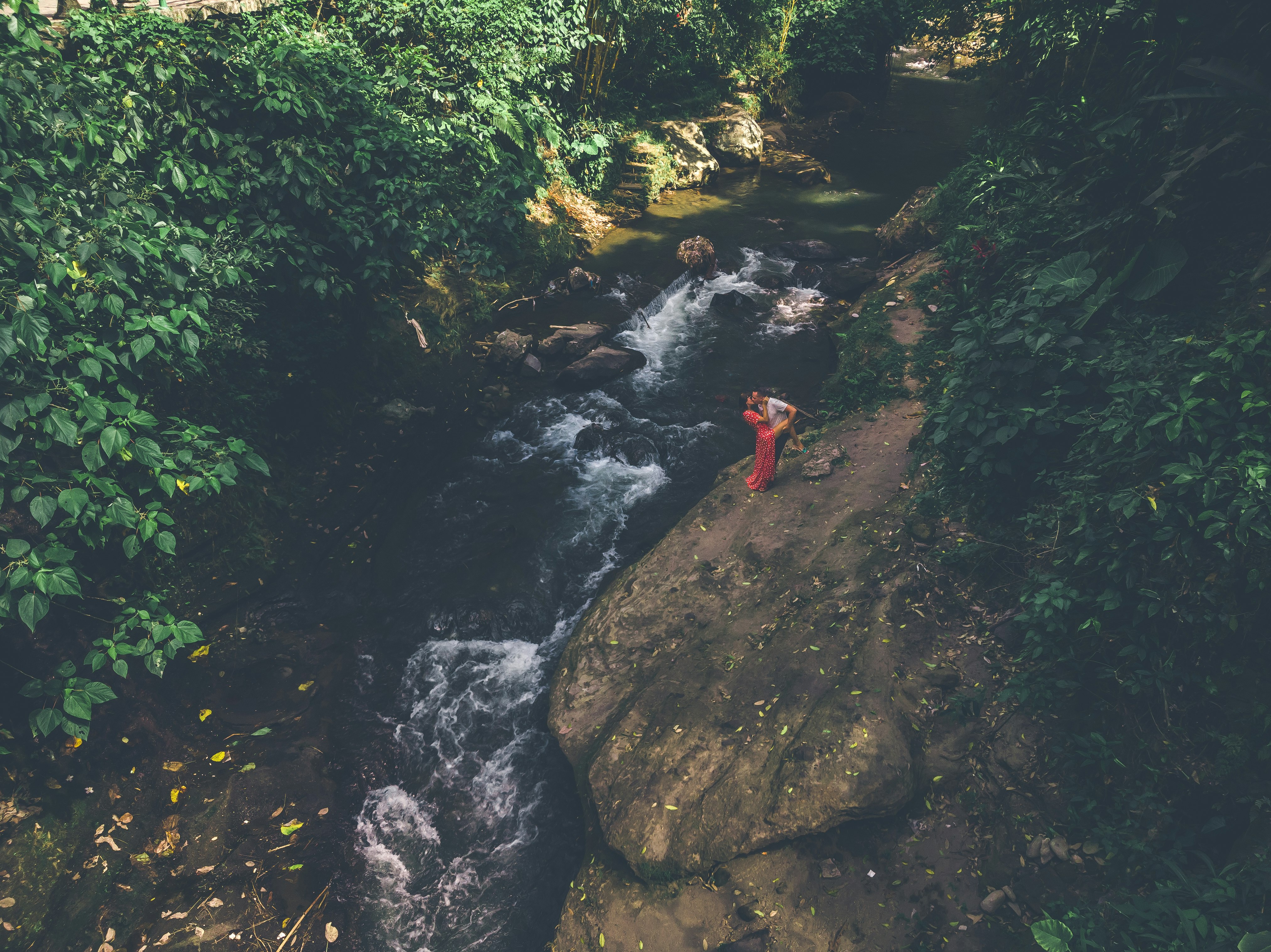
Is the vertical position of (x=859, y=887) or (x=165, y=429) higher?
(x=165, y=429)

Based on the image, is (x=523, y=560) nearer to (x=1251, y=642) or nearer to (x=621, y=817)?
(x=621, y=817)

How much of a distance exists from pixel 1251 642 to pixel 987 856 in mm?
2190

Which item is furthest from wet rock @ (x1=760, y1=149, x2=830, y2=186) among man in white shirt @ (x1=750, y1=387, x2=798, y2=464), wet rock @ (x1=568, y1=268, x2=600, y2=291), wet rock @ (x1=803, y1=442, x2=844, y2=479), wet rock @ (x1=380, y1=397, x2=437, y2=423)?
wet rock @ (x1=380, y1=397, x2=437, y2=423)

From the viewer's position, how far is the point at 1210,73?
462cm

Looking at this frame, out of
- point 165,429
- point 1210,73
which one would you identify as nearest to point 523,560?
point 165,429

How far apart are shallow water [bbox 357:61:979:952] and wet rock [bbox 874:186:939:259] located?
2.71 ft

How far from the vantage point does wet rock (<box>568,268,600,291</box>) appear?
43.3 ft

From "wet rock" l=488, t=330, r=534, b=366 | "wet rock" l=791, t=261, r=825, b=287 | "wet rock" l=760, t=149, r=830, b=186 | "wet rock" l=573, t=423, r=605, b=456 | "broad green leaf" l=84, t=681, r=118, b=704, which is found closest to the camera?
"broad green leaf" l=84, t=681, r=118, b=704

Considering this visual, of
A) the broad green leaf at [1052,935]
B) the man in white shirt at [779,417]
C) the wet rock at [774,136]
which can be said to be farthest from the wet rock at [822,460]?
the wet rock at [774,136]

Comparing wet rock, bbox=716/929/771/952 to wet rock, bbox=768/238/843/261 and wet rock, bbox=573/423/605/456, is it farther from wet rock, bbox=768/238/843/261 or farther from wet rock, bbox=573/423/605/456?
wet rock, bbox=768/238/843/261

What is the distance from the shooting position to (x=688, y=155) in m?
17.4

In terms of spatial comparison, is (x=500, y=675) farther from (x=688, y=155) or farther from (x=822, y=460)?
(x=688, y=155)

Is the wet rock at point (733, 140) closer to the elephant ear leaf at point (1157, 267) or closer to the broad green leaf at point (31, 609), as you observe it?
the elephant ear leaf at point (1157, 267)

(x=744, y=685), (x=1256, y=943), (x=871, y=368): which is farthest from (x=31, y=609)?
(x=871, y=368)
